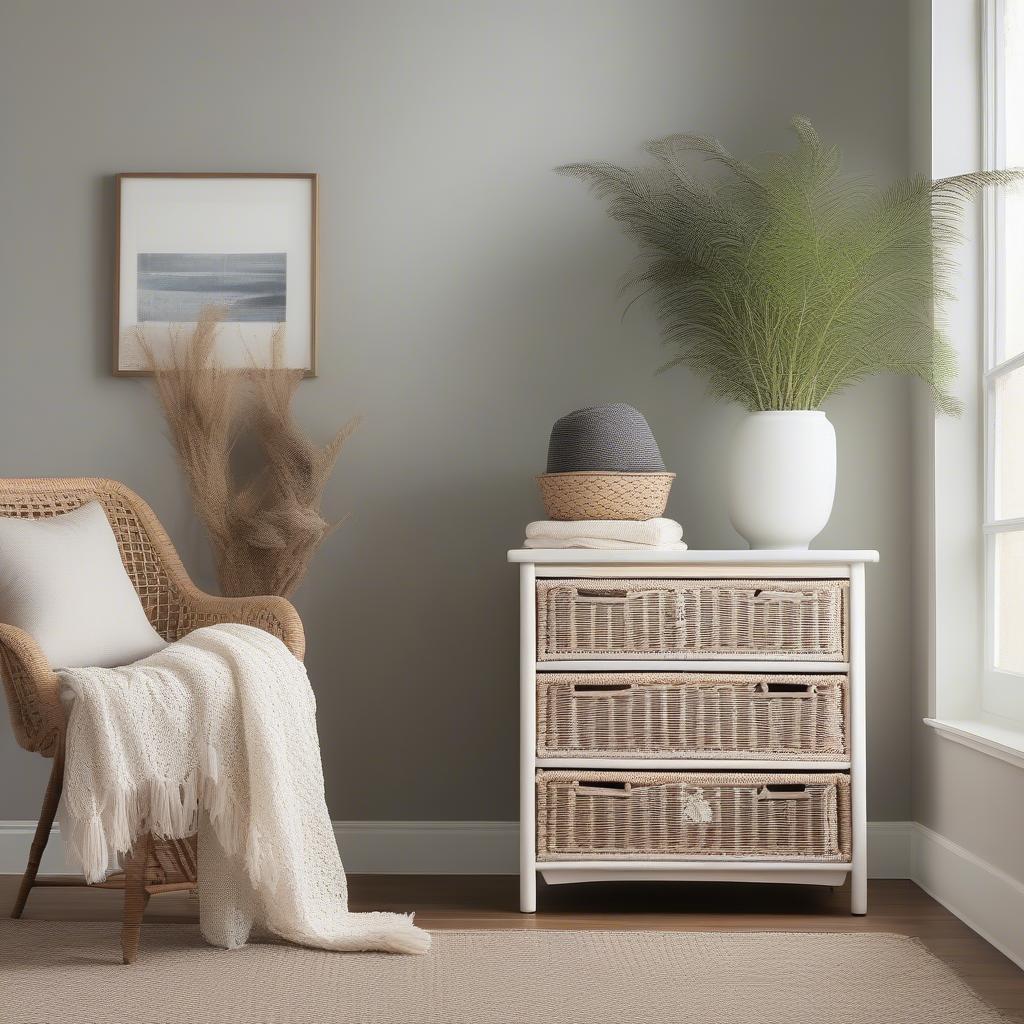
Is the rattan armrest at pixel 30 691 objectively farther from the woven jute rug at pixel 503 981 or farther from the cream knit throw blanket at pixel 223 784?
the woven jute rug at pixel 503 981

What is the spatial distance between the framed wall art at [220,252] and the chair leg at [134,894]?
131 cm

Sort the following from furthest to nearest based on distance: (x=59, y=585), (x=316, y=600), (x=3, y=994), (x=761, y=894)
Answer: (x=316, y=600) → (x=761, y=894) → (x=59, y=585) → (x=3, y=994)

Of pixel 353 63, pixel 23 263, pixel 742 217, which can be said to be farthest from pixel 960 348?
pixel 23 263

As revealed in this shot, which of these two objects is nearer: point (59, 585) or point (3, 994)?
point (3, 994)

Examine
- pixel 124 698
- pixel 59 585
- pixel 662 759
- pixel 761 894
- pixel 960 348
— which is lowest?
pixel 761 894

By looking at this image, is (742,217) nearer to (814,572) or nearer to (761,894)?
(814,572)

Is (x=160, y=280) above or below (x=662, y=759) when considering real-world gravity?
above

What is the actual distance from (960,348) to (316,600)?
169 cm

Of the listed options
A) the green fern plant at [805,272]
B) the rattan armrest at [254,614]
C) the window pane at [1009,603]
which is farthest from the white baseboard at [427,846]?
the green fern plant at [805,272]

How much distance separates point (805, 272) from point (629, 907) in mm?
1480

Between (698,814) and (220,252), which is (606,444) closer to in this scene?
(698,814)

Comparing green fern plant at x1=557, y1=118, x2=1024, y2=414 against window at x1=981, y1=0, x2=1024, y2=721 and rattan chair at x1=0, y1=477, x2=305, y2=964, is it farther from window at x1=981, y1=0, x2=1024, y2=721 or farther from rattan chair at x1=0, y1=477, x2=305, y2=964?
rattan chair at x1=0, y1=477, x2=305, y2=964

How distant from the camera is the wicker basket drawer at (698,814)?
8.05ft

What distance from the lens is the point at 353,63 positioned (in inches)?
118
